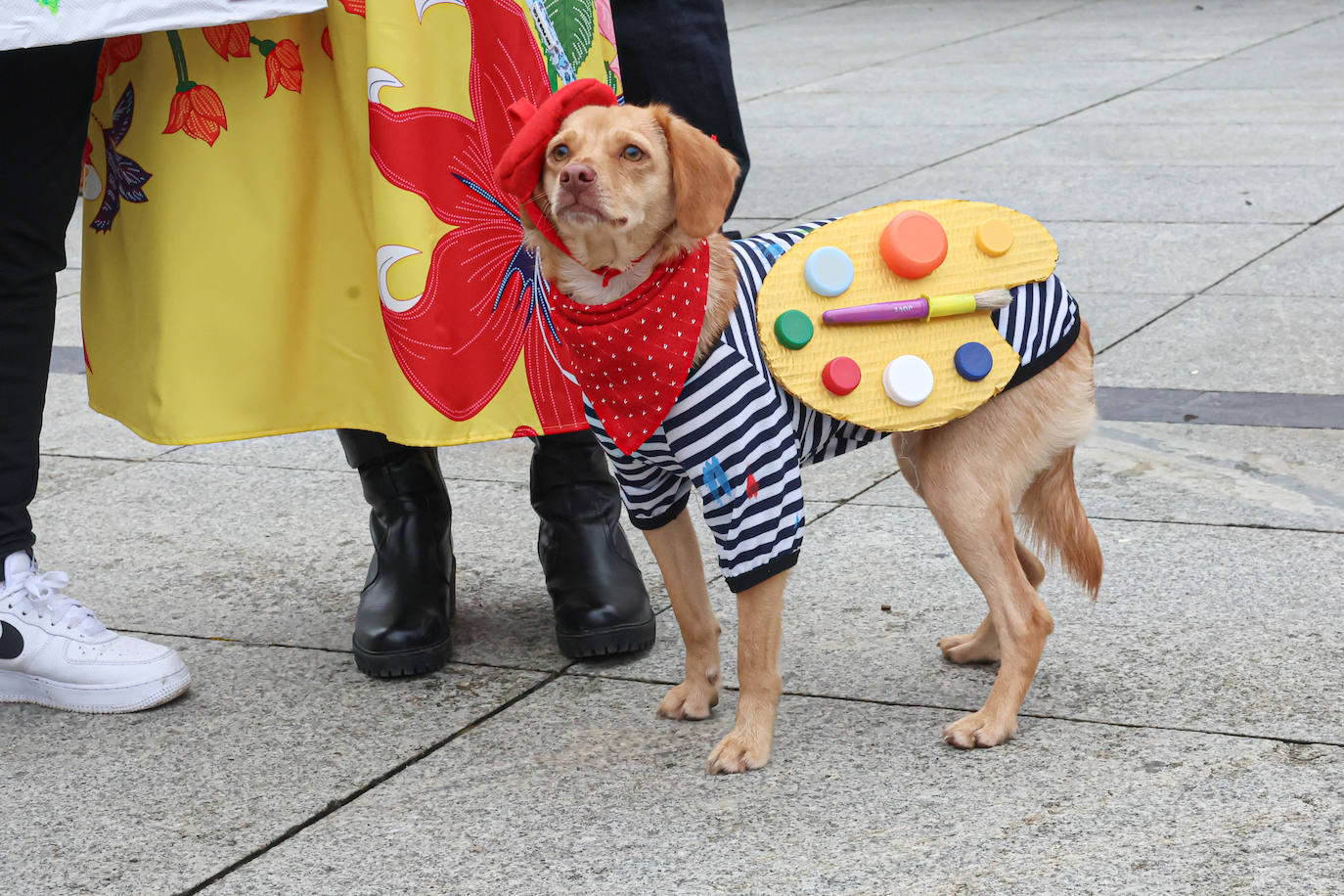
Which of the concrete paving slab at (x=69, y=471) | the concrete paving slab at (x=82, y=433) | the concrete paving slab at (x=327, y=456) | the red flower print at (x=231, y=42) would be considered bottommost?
the concrete paving slab at (x=327, y=456)

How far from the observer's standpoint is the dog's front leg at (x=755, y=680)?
2906 mm

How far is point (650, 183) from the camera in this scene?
2.71m

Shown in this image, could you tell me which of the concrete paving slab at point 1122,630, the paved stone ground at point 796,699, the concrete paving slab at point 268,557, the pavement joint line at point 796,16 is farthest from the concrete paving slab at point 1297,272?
the pavement joint line at point 796,16

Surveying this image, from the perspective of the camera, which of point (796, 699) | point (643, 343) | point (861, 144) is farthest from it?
point (861, 144)

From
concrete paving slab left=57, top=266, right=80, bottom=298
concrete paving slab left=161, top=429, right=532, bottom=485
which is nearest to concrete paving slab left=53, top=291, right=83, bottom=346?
concrete paving slab left=57, top=266, right=80, bottom=298

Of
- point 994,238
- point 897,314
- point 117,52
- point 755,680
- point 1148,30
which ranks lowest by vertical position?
point 755,680

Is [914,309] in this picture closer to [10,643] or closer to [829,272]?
[829,272]

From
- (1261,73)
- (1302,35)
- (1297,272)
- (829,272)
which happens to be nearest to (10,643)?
(829,272)

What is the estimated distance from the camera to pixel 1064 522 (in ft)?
10.5

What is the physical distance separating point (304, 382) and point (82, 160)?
657 mm

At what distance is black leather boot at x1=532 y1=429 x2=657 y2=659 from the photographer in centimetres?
344

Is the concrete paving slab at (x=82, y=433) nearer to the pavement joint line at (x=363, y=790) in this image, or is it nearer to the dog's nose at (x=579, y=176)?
the pavement joint line at (x=363, y=790)

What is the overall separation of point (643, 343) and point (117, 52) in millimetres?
1431

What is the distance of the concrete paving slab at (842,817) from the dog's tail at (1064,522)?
363 millimetres
